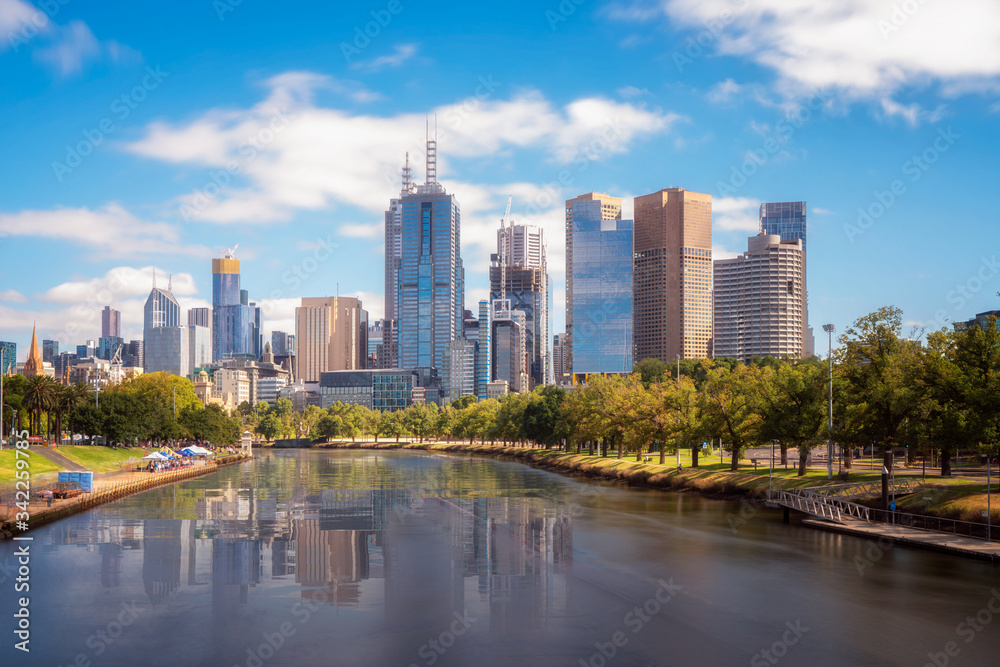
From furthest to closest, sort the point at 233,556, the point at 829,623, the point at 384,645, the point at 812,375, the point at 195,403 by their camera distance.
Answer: the point at 195,403 → the point at 812,375 → the point at 233,556 → the point at 829,623 → the point at 384,645

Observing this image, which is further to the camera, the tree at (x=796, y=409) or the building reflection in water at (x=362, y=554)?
the tree at (x=796, y=409)

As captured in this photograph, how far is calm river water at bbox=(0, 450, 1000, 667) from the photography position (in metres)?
29.0

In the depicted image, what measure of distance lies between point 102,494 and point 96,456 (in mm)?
40087

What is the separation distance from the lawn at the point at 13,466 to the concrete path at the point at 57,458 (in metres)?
1.36

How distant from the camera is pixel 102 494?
74.0 metres

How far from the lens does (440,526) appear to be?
194 ft

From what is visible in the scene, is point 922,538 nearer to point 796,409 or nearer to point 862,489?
point 862,489

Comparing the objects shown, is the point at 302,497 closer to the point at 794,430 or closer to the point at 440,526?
the point at 440,526

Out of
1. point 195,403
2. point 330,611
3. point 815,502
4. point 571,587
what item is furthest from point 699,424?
point 195,403

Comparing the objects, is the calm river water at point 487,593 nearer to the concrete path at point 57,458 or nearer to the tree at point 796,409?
the tree at point 796,409

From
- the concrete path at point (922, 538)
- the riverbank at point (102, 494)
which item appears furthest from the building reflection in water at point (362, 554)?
the concrete path at point (922, 538)

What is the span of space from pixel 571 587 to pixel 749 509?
35433 millimetres

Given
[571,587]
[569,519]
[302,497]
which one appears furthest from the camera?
[302,497]

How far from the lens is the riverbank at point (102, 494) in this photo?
55844mm
